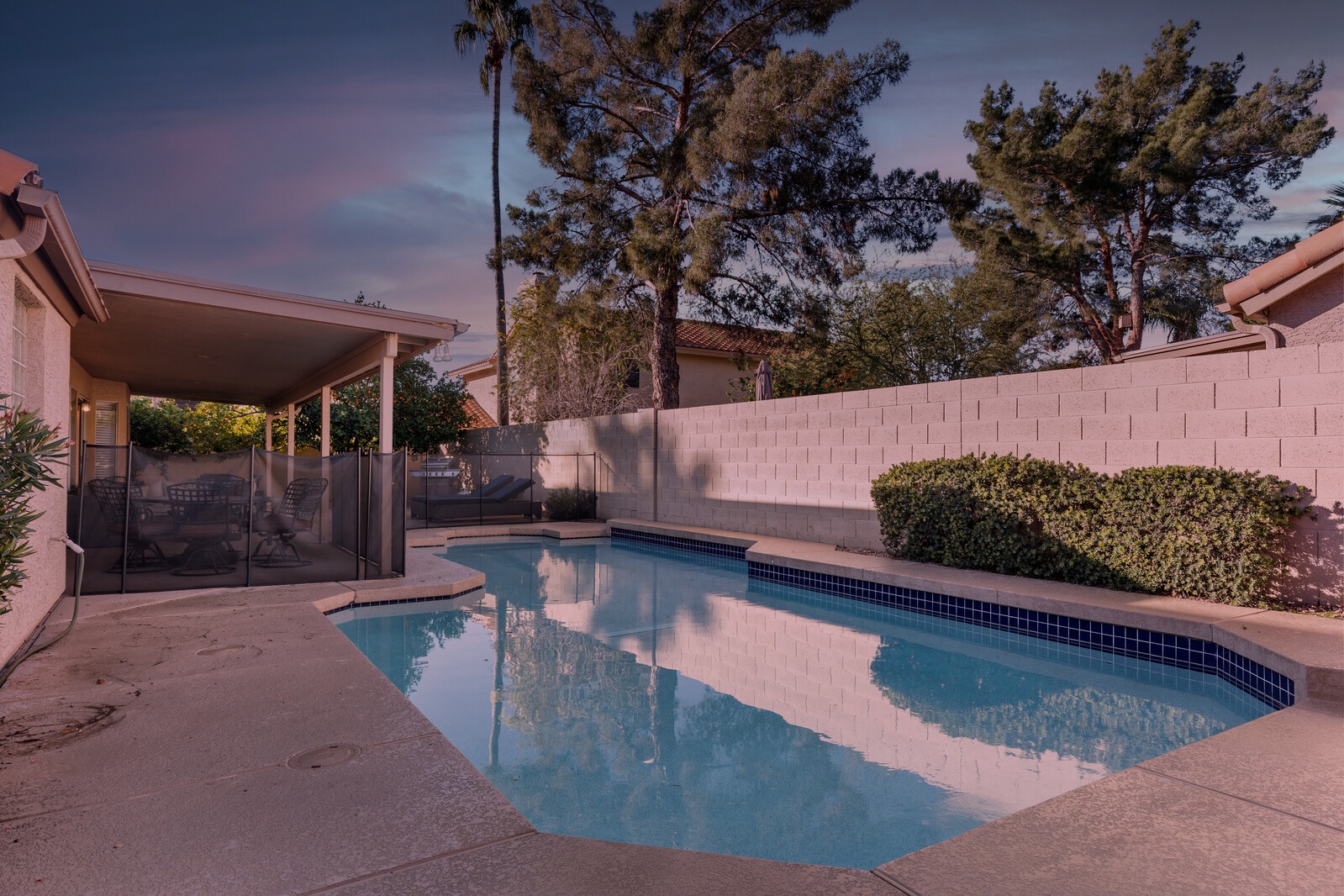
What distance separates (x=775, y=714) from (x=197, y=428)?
878 inches

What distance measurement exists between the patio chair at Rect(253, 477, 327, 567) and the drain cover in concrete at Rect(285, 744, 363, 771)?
15.6ft

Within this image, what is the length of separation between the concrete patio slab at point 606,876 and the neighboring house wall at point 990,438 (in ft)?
16.7

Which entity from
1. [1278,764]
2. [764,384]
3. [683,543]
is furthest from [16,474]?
[764,384]

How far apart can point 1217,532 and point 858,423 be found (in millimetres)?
4233

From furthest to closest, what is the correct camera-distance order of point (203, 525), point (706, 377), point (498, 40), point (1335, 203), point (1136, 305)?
point (706, 377), point (498, 40), point (1136, 305), point (1335, 203), point (203, 525)

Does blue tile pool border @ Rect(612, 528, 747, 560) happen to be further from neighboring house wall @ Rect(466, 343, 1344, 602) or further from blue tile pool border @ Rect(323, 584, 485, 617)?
blue tile pool border @ Rect(323, 584, 485, 617)

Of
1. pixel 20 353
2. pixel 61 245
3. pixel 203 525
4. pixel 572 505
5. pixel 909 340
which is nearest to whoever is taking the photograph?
pixel 61 245

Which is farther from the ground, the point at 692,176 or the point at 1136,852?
the point at 692,176

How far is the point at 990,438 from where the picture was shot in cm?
761

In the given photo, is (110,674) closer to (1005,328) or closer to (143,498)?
(143,498)

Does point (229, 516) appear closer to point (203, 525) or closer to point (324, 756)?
point (203, 525)

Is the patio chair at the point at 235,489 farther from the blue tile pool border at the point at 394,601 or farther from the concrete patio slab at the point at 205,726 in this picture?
the concrete patio slab at the point at 205,726

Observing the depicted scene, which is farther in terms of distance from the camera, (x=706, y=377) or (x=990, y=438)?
(x=706, y=377)

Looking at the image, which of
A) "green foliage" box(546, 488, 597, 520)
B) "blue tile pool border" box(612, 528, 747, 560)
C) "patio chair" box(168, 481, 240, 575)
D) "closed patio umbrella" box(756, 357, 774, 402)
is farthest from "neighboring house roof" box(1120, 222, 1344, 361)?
"green foliage" box(546, 488, 597, 520)
